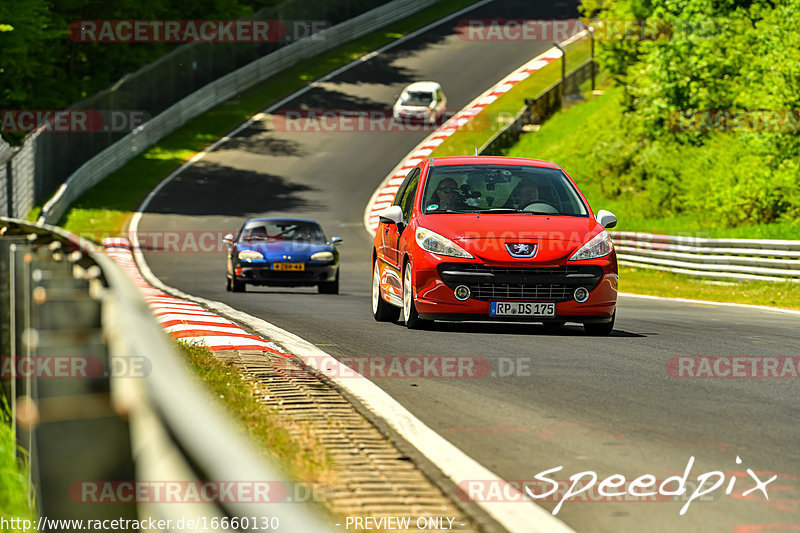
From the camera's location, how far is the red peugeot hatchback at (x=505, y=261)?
37.0 feet

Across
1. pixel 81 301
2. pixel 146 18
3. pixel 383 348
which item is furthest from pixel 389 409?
pixel 146 18

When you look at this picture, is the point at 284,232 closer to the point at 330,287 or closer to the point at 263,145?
the point at 330,287

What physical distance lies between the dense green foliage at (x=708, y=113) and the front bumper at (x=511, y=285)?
19038mm

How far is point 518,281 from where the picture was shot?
36.9 feet

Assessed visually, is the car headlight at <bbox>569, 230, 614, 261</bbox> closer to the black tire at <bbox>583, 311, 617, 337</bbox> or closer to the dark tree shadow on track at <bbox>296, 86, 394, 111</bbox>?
the black tire at <bbox>583, 311, 617, 337</bbox>

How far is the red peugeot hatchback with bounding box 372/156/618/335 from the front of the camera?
1129 centimetres

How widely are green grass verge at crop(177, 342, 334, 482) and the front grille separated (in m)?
3.36

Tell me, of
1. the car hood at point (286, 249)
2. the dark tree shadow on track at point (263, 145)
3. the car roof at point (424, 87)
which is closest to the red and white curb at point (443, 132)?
the car roof at point (424, 87)

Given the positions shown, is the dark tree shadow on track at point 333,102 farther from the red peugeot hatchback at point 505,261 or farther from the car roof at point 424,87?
the red peugeot hatchback at point 505,261

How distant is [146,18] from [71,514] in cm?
5087

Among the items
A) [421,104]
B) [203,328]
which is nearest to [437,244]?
[203,328]

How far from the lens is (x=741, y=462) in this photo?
5641 millimetres

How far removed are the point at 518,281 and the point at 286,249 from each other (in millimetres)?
10255

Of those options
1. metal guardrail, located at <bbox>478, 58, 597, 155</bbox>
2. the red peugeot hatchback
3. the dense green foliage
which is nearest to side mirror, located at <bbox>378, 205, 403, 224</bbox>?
the red peugeot hatchback
